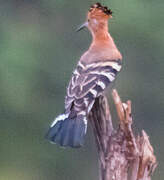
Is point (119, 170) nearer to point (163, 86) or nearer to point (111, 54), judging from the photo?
point (111, 54)

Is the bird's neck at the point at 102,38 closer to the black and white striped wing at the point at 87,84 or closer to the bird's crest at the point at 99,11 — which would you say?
the bird's crest at the point at 99,11

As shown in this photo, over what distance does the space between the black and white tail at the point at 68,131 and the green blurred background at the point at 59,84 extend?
612 cm

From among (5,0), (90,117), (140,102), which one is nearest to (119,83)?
(140,102)

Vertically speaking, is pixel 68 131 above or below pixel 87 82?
below

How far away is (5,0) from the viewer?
43.4 feet

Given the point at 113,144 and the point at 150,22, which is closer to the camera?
the point at 113,144

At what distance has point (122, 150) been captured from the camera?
4816mm

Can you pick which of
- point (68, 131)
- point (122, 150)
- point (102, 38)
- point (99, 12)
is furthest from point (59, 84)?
point (122, 150)

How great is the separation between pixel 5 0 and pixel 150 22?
275 centimetres

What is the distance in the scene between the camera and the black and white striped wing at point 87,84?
5.22 meters

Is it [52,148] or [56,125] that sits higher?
[52,148]

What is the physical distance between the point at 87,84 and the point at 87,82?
2cm

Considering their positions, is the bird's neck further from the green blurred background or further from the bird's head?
the green blurred background

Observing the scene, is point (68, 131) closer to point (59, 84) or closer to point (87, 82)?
point (87, 82)
